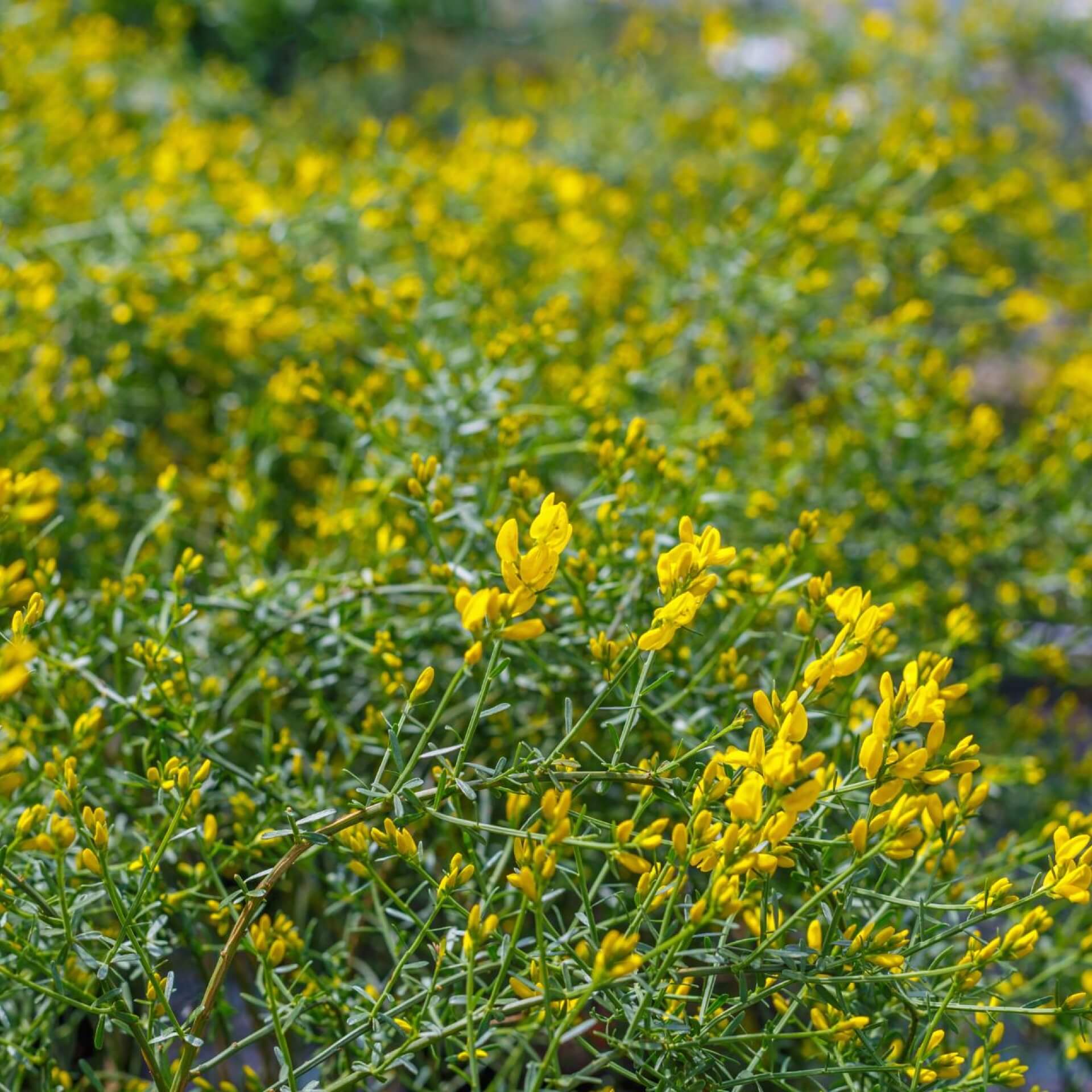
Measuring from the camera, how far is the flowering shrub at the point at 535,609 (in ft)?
4.06

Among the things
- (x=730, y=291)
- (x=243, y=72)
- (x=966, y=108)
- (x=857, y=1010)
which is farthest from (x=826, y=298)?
(x=243, y=72)

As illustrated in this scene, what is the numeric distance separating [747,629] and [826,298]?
184cm

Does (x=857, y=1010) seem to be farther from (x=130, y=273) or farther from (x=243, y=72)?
(x=243, y=72)

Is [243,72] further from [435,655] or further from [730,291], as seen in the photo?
[435,655]

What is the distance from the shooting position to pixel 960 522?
2658mm

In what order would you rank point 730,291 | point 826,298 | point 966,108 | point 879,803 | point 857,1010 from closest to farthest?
1. point 879,803
2. point 857,1010
3. point 730,291
4. point 826,298
5. point 966,108

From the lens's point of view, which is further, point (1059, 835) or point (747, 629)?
point (747, 629)

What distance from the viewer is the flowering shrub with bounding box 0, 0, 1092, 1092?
1.24 metres

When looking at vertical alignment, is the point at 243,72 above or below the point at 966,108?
above

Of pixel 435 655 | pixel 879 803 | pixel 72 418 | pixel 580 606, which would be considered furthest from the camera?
pixel 72 418

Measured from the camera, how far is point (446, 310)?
107 inches

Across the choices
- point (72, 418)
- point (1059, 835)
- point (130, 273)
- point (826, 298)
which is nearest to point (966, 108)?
point (826, 298)

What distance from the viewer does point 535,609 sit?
183cm

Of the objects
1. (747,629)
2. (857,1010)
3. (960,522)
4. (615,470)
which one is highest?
(615,470)
